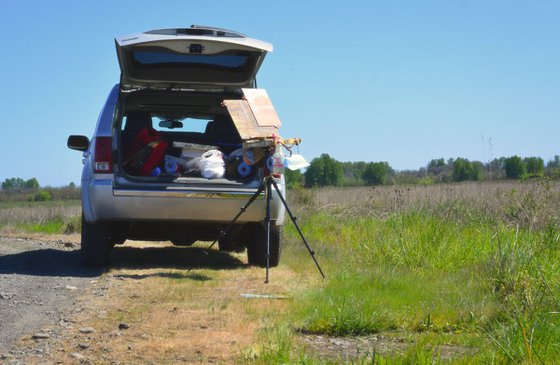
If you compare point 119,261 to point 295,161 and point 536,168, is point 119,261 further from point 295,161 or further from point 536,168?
point 536,168

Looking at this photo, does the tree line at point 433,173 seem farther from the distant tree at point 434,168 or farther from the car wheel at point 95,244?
the car wheel at point 95,244

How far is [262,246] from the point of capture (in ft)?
31.3

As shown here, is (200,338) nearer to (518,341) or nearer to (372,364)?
(372,364)

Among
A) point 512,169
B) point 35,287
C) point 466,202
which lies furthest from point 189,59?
point 512,169

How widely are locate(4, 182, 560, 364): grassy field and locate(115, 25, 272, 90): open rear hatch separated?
2.10 m

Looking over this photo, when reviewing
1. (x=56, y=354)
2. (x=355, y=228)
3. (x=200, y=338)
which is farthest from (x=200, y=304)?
(x=355, y=228)

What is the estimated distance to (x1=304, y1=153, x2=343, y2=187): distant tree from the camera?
1081 inches

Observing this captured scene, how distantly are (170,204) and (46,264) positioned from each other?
191 cm

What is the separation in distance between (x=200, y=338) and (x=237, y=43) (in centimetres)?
433

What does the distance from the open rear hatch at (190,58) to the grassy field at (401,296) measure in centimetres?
210

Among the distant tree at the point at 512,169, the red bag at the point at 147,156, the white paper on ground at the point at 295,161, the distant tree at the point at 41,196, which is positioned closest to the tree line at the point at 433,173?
the distant tree at the point at 512,169

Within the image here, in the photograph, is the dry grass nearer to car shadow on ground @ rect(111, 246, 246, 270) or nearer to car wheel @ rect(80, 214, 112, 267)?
Result: car shadow on ground @ rect(111, 246, 246, 270)

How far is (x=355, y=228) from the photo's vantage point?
46.1ft

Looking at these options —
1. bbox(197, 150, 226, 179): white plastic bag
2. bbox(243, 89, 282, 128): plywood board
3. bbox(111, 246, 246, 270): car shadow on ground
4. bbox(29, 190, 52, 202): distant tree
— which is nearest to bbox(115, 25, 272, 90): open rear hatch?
bbox(243, 89, 282, 128): plywood board
